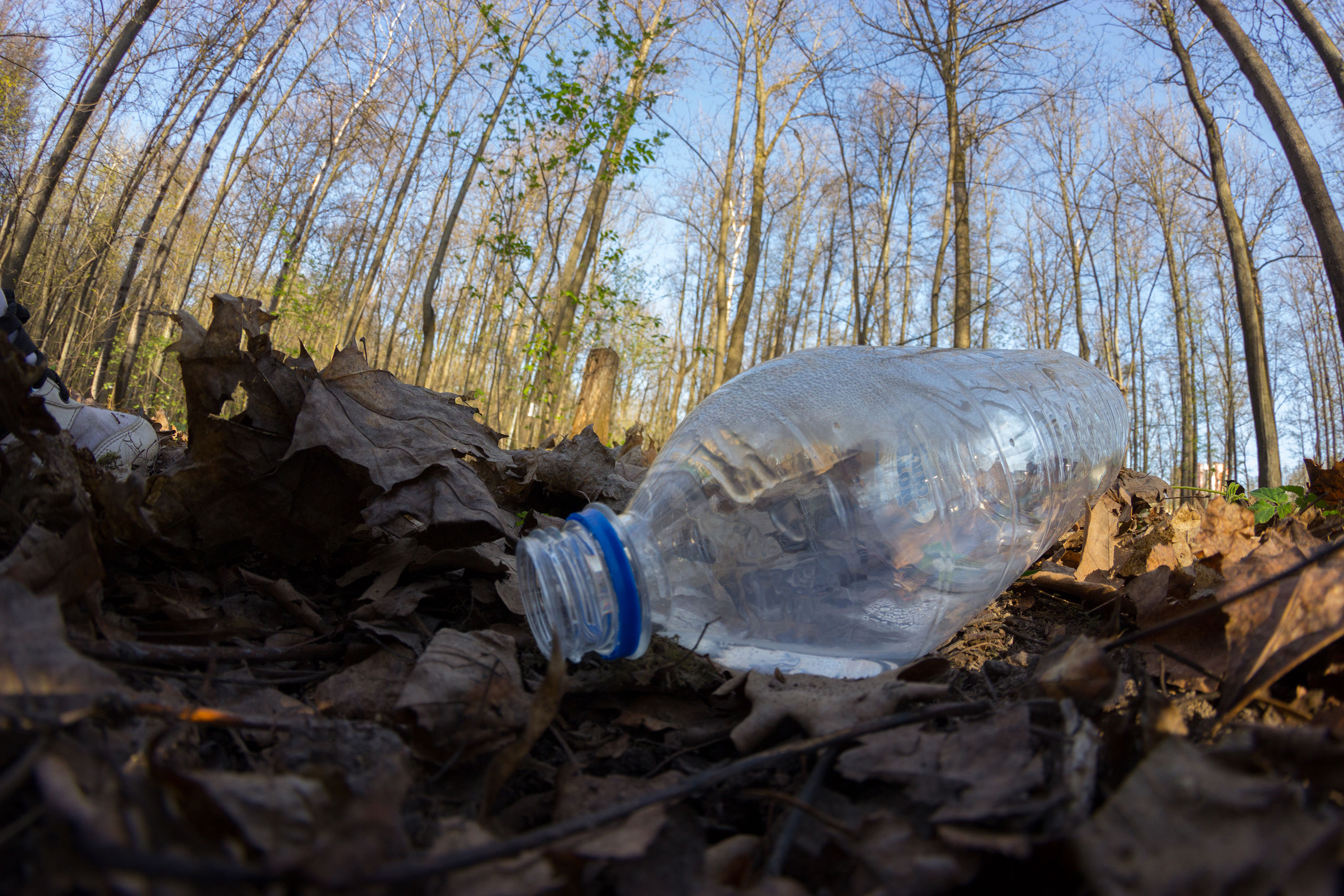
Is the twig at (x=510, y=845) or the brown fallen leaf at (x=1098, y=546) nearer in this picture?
the twig at (x=510, y=845)

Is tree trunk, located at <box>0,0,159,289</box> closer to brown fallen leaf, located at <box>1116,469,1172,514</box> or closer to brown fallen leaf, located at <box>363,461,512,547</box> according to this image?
brown fallen leaf, located at <box>363,461,512,547</box>

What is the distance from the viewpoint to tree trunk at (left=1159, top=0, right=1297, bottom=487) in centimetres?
664

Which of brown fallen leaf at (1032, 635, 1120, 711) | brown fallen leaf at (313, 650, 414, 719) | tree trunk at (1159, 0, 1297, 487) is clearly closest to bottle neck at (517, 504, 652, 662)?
brown fallen leaf at (313, 650, 414, 719)

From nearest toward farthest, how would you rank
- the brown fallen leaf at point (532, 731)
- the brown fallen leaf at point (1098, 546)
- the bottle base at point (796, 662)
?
the brown fallen leaf at point (532, 731)
the bottle base at point (796, 662)
the brown fallen leaf at point (1098, 546)

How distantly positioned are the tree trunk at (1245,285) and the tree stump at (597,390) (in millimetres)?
5975

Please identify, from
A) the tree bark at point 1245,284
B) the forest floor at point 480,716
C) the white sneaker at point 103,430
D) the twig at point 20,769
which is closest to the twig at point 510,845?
the forest floor at point 480,716

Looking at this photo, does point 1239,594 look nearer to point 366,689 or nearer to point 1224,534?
point 1224,534

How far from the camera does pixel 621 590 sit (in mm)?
1050

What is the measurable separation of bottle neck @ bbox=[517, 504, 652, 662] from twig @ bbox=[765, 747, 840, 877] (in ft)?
1.25

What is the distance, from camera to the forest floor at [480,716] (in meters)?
0.52

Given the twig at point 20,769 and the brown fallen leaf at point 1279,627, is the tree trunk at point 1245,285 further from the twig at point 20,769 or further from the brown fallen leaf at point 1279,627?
the twig at point 20,769

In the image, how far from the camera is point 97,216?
51.4ft

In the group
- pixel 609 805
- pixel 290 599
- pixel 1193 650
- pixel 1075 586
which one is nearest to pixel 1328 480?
pixel 1075 586

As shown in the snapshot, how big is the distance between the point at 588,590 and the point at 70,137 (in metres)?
8.13
